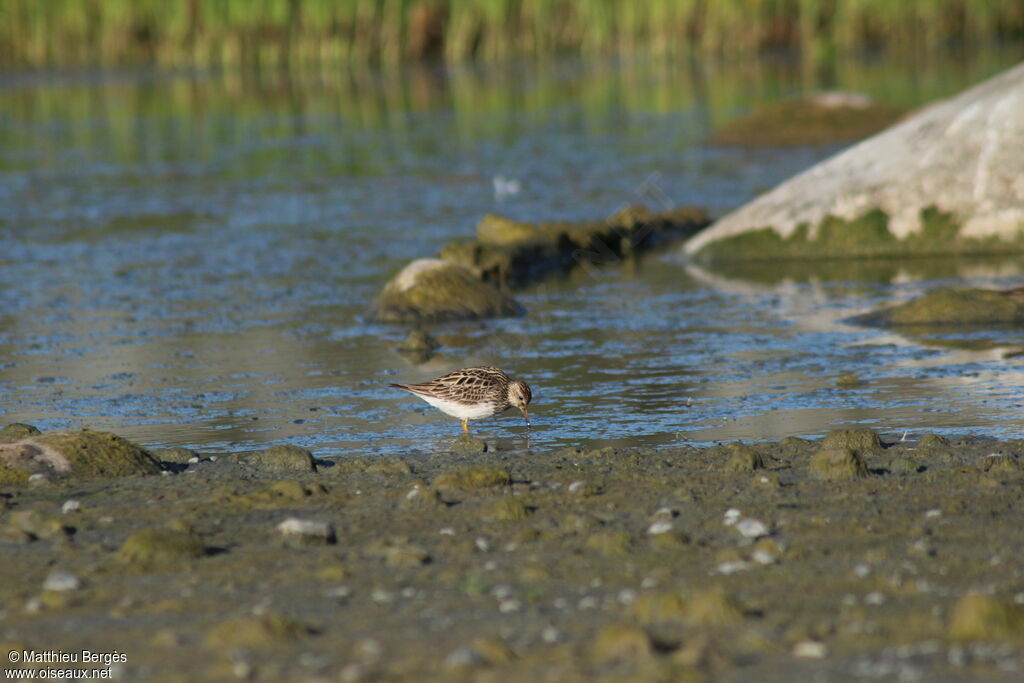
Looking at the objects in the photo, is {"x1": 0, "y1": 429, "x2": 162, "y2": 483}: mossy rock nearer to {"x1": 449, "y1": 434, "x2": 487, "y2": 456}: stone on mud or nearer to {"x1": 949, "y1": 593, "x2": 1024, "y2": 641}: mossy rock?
{"x1": 449, "y1": 434, "x2": 487, "y2": 456}: stone on mud

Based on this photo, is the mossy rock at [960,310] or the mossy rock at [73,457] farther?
the mossy rock at [960,310]

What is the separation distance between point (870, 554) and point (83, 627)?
330cm

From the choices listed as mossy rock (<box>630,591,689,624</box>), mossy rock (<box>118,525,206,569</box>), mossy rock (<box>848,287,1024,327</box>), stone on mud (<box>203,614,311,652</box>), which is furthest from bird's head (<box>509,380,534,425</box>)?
mossy rock (<box>848,287,1024,327</box>)

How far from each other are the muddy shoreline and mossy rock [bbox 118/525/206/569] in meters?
0.01

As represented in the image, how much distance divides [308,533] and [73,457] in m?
2.03

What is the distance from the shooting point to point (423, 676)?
514cm

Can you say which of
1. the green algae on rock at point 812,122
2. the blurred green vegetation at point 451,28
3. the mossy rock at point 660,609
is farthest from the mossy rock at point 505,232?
the blurred green vegetation at point 451,28

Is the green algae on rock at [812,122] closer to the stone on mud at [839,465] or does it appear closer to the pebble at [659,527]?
the stone on mud at [839,465]

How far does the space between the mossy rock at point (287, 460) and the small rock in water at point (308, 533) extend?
1.46 m

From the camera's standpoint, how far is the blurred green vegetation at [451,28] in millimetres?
51625

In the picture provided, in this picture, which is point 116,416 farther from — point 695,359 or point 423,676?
point 423,676

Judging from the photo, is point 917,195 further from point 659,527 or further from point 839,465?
point 659,527

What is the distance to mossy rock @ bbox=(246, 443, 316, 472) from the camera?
8367mm

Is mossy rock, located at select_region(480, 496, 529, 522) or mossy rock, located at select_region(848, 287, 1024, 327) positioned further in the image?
mossy rock, located at select_region(848, 287, 1024, 327)
